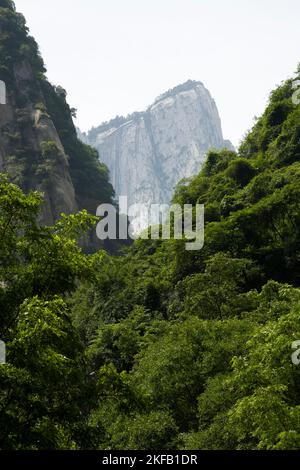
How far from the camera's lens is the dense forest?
8.35m

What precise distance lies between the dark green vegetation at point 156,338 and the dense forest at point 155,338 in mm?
34

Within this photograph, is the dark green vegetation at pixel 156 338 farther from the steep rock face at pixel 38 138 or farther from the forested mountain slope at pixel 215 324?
the steep rock face at pixel 38 138

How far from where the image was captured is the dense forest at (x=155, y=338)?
27.4ft

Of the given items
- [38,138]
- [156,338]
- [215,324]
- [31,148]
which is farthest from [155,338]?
[38,138]

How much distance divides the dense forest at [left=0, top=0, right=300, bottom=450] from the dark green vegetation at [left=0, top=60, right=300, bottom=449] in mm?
34

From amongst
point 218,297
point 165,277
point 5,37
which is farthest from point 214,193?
point 5,37

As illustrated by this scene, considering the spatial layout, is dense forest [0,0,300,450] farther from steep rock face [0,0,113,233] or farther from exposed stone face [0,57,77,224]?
steep rock face [0,0,113,233]

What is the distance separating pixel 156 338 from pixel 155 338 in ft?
0.21

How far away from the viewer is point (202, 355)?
16.6 metres

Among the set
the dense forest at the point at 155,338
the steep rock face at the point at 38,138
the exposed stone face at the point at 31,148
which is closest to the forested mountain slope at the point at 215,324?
the dense forest at the point at 155,338

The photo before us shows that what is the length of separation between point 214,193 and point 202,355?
2684 centimetres

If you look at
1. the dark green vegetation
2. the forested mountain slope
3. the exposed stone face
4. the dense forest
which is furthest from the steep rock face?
the dark green vegetation

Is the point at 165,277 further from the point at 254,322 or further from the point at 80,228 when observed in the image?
the point at 80,228
